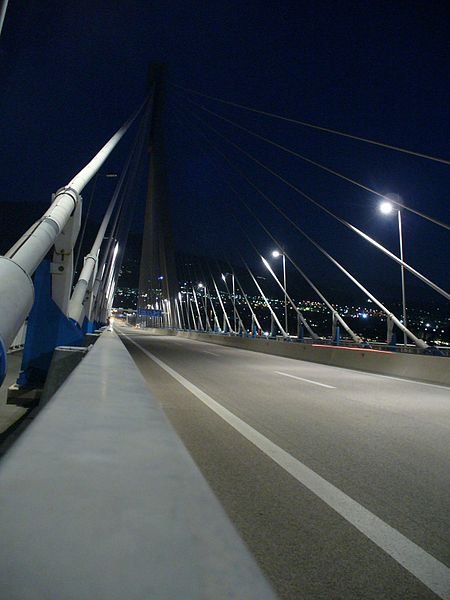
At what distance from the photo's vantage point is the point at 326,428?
238 inches

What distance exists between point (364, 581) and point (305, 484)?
1.52m

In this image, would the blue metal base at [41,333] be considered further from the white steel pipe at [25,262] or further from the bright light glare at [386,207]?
the bright light glare at [386,207]

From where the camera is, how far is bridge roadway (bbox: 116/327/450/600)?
235cm

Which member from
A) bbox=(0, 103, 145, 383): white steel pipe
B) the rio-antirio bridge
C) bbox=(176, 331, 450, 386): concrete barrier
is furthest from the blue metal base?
bbox=(176, 331, 450, 386): concrete barrier

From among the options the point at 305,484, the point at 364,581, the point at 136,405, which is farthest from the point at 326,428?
the point at 364,581

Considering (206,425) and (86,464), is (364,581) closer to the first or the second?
(86,464)

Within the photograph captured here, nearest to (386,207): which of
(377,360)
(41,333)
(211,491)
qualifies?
(377,360)

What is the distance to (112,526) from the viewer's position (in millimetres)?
1386

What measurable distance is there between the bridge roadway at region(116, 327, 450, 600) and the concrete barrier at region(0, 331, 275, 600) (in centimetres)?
95

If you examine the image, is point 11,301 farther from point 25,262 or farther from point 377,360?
point 377,360

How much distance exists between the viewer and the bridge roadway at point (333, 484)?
7.70ft

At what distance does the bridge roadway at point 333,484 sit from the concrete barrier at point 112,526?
0.95 metres

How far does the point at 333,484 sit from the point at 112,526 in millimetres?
2854

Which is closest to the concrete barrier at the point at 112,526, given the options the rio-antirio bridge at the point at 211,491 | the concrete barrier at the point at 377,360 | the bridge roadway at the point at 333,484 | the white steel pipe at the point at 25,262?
the rio-antirio bridge at the point at 211,491
